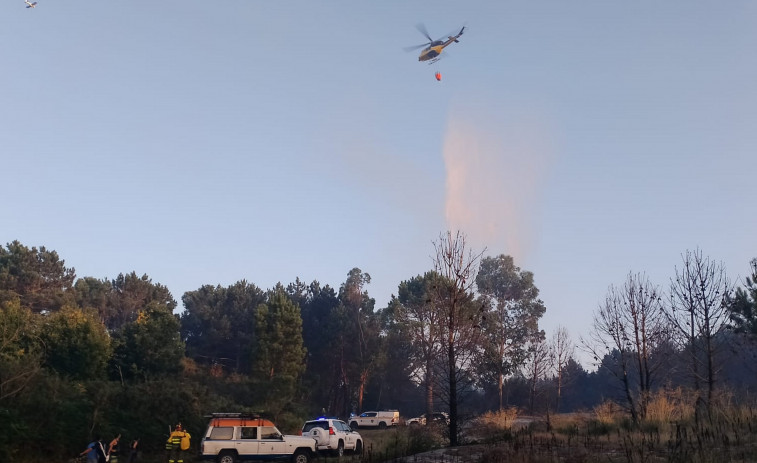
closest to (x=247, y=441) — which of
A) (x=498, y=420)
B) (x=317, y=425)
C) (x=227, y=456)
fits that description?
(x=227, y=456)

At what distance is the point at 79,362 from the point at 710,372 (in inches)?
1402

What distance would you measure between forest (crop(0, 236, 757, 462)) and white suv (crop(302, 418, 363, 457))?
5453 millimetres

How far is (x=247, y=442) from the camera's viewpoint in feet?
76.0

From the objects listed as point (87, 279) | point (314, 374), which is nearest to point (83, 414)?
point (314, 374)

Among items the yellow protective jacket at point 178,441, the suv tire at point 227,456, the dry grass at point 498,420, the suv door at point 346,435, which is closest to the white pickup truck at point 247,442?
the suv tire at point 227,456

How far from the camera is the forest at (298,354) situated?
78.1ft

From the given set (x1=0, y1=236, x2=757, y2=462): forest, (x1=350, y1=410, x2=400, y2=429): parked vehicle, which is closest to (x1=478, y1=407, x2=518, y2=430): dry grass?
(x1=0, y1=236, x2=757, y2=462): forest

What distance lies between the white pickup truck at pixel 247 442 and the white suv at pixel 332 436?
4.47ft

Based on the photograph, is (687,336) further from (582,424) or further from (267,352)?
(267,352)

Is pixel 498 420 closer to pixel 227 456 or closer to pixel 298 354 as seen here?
pixel 227 456

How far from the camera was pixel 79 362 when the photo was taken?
38.6 meters

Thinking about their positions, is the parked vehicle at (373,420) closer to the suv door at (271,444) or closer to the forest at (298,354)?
the forest at (298,354)

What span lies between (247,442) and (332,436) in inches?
171

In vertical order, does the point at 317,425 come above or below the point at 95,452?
above
